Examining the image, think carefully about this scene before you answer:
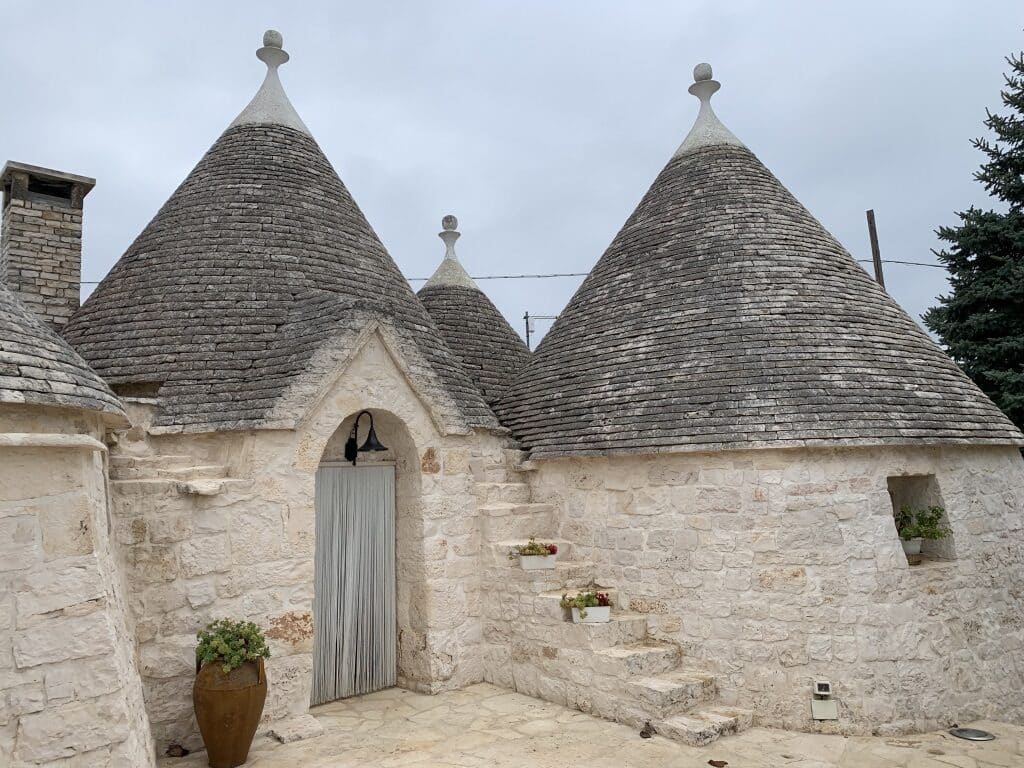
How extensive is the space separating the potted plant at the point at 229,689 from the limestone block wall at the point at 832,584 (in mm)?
3545

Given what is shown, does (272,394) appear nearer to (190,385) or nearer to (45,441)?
(190,385)

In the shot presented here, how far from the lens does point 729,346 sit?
7152 millimetres

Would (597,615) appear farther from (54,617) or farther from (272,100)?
(272,100)

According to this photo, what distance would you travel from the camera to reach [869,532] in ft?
20.4

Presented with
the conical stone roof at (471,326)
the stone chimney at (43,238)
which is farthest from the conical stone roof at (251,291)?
the conical stone roof at (471,326)

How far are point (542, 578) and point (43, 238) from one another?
7.24m

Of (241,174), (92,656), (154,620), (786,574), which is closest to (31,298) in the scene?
(241,174)

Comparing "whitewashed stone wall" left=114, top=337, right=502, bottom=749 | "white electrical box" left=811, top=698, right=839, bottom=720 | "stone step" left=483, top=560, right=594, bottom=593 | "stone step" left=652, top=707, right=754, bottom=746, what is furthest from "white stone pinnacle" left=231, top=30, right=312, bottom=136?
"white electrical box" left=811, top=698, right=839, bottom=720

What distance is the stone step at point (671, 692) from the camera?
5957mm

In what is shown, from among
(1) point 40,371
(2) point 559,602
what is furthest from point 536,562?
(1) point 40,371

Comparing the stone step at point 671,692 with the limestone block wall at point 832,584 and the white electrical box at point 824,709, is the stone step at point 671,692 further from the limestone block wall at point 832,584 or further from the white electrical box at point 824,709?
the white electrical box at point 824,709

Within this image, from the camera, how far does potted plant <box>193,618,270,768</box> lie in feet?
16.9

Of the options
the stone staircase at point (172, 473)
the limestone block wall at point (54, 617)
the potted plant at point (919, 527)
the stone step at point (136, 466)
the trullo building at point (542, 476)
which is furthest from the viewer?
the potted plant at point (919, 527)

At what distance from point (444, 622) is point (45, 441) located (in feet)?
14.0
